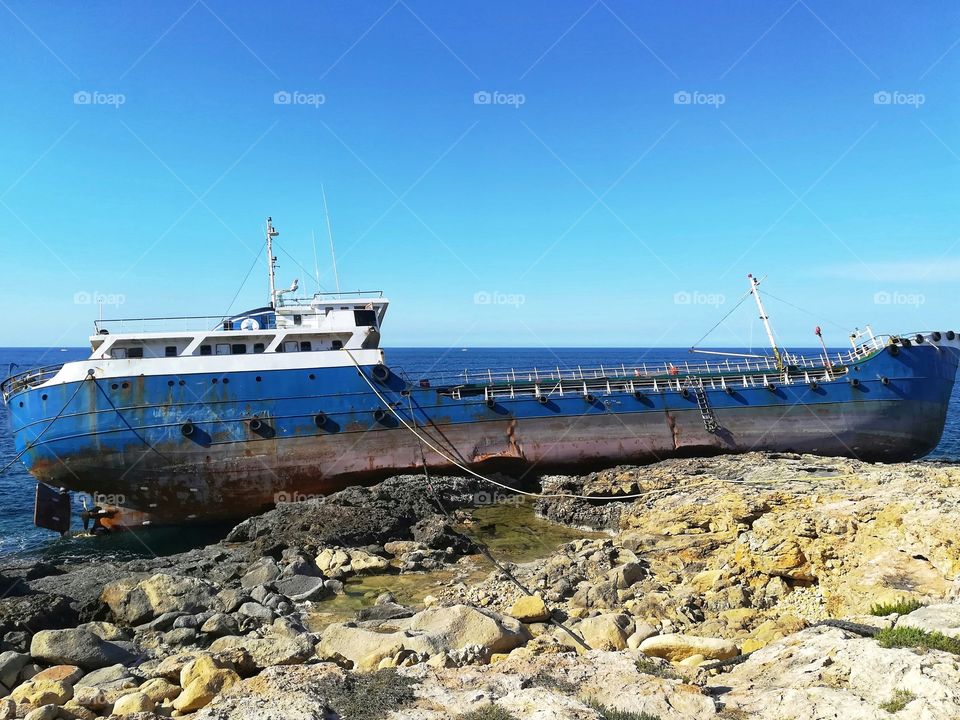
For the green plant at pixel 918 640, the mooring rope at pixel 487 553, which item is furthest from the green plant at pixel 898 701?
the mooring rope at pixel 487 553

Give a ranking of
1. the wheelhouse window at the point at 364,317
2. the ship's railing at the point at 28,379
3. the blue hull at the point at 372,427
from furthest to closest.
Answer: the wheelhouse window at the point at 364,317, the ship's railing at the point at 28,379, the blue hull at the point at 372,427

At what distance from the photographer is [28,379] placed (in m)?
22.8

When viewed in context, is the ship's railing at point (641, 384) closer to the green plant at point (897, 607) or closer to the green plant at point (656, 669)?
the green plant at point (897, 607)

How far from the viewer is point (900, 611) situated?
30.7 ft

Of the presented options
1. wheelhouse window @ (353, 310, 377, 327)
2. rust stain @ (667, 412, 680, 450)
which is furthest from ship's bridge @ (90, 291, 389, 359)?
rust stain @ (667, 412, 680, 450)

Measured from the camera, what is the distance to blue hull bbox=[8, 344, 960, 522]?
858 inches

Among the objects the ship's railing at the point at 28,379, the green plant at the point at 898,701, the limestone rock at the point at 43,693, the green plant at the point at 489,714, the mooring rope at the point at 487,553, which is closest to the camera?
the green plant at the point at 898,701

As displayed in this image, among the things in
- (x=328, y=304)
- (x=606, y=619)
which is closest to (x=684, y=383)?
(x=328, y=304)

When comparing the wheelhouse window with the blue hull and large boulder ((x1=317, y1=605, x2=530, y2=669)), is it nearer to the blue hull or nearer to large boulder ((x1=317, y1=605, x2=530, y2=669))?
the blue hull

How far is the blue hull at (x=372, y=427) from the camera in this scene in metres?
21.8

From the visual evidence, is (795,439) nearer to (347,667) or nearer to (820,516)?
(820,516)

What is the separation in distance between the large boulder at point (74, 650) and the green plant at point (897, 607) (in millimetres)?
12715

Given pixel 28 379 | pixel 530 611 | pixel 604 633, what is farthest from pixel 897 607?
pixel 28 379

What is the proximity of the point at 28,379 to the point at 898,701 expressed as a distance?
27.1 metres
